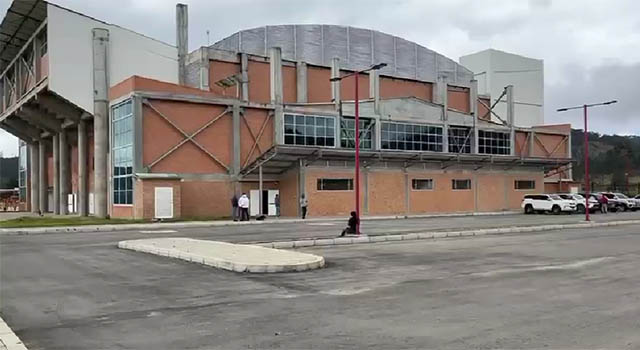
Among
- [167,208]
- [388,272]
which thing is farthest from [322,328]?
[167,208]

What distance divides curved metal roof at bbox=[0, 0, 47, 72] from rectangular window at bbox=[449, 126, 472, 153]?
36.1 meters

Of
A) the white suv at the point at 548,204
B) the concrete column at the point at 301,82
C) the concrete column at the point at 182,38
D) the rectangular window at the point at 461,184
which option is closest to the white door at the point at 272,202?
the concrete column at the point at 301,82

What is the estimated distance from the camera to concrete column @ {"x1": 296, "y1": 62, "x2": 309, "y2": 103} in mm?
52938

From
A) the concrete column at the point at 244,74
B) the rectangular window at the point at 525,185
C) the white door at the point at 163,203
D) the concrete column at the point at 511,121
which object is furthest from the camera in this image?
the concrete column at the point at 511,121

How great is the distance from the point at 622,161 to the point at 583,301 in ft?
317

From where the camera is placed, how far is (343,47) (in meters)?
67.3

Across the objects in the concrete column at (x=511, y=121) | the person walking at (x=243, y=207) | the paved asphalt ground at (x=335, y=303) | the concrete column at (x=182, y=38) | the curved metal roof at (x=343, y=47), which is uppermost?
the curved metal roof at (x=343, y=47)

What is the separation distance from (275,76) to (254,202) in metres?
10.2

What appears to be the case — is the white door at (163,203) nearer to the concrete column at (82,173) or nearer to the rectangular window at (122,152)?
the rectangular window at (122,152)

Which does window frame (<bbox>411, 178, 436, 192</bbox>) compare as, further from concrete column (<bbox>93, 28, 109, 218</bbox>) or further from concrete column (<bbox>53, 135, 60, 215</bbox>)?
concrete column (<bbox>53, 135, 60, 215</bbox>)

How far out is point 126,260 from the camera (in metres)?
16.1

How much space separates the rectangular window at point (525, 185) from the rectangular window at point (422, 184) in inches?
480

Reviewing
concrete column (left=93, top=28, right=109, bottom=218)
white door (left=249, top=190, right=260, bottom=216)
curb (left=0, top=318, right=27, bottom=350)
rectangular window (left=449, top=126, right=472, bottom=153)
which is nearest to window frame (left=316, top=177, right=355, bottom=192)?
white door (left=249, top=190, right=260, bottom=216)

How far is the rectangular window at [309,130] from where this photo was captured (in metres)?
47.1
